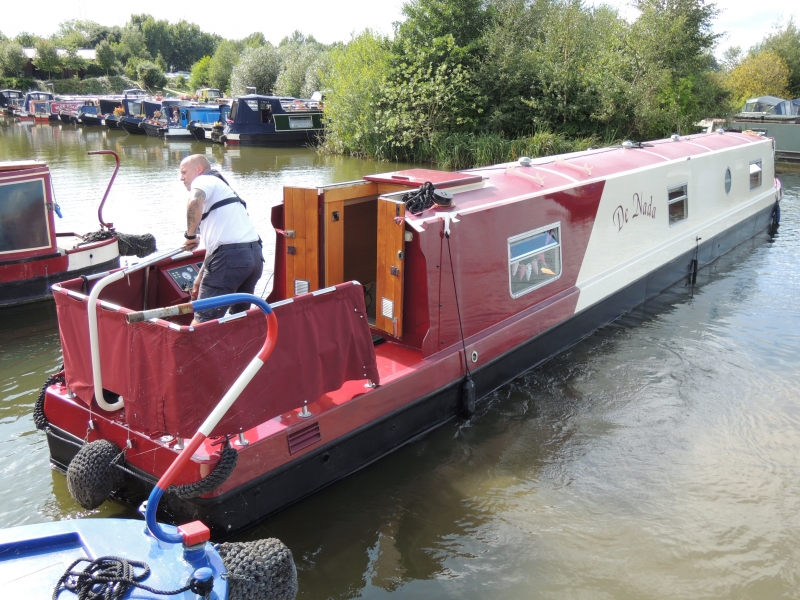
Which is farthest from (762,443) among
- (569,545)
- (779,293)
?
(779,293)

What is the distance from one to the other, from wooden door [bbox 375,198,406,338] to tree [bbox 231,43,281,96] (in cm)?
4591

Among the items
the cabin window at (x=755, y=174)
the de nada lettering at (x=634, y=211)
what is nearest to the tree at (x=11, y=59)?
the cabin window at (x=755, y=174)

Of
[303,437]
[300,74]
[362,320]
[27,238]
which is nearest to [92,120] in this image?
[300,74]

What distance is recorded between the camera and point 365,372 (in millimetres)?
5113

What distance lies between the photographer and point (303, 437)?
481cm

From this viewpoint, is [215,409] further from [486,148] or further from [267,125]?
[267,125]

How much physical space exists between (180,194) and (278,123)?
46.7 feet

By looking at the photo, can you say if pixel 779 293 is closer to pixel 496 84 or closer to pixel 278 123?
pixel 496 84

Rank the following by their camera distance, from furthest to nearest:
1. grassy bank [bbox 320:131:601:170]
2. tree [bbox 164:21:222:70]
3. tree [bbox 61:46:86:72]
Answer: tree [bbox 164:21:222:70]
tree [bbox 61:46:86:72]
grassy bank [bbox 320:131:601:170]

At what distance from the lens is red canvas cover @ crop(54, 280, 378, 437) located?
13.3 ft

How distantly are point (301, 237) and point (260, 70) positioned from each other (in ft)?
151

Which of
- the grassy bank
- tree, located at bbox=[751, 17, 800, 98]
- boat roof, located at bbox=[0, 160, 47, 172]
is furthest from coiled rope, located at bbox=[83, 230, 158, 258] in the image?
tree, located at bbox=[751, 17, 800, 98]

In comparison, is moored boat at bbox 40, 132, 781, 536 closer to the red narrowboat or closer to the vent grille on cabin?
the vent grille on cabin

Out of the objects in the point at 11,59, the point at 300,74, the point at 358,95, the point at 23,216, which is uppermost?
the point at 11,59
